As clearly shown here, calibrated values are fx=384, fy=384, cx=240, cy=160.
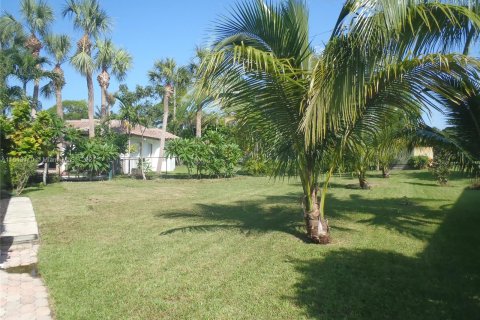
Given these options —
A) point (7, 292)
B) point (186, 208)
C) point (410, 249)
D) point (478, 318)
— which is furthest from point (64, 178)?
point (478, 318)

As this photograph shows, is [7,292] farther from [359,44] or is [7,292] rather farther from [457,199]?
[457,199]

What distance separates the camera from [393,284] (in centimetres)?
475

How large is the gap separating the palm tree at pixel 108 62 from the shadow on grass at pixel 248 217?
67.4ft

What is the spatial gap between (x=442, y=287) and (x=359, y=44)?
127 inches

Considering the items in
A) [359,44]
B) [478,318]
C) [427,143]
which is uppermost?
[359,44]

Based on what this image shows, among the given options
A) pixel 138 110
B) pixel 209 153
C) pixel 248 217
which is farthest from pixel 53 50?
pixel 248 217

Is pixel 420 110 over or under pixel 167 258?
over

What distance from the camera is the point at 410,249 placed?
640 centimetres

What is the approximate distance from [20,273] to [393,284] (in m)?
4.91

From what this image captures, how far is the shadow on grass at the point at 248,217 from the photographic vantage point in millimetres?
8031

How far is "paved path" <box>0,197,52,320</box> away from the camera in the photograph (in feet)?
13.1

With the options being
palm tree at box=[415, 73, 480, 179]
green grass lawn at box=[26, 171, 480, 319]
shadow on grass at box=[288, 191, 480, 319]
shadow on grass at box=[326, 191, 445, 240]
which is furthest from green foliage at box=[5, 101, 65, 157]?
palm tree at box=[415, 73, 480, 179]

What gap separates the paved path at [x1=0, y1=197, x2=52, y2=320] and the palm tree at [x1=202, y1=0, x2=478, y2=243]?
11.3 feet

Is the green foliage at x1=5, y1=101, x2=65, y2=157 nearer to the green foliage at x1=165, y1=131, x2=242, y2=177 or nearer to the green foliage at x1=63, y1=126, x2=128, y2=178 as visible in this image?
the green foliage at x1=63, y1=126, x2=128, y2=178
